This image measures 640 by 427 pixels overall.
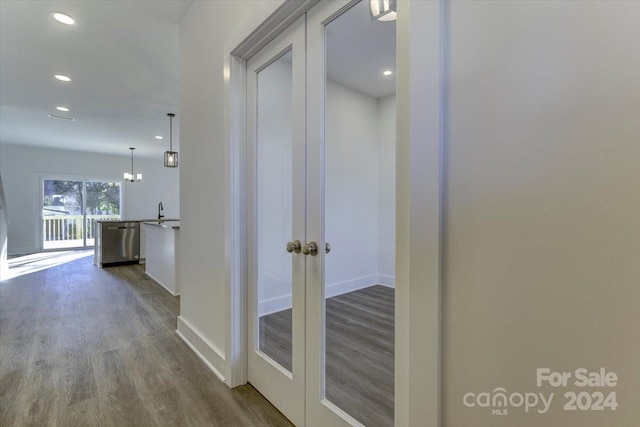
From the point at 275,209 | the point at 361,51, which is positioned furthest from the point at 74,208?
the point at 361,51

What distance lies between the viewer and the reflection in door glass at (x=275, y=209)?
1.69m

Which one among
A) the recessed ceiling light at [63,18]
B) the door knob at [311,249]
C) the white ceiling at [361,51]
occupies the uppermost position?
the recessed ceiling light at [63,18]

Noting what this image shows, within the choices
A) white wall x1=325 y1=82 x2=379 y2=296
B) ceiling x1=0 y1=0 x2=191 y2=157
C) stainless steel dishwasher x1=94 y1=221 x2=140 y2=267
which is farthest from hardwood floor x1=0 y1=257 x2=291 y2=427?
ceiling x1=0 y1=0 x2=191 y2=157

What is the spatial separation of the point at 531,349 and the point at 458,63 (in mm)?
745

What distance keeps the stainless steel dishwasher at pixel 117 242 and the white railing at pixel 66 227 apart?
8.30 feet

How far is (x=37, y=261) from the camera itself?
648 centimetres

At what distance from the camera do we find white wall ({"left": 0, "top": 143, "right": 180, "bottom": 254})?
757cm

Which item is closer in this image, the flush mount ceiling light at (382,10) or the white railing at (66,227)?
the flush mount ceiling light at (382,10)

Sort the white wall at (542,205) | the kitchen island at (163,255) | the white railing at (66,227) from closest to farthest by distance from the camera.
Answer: the white wall at (542,205), the kitchen island at (163,255), the white railing at (66,227)

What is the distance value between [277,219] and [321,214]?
42 centimetres

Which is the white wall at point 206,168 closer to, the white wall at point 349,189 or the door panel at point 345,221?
the door panel at point 345,221

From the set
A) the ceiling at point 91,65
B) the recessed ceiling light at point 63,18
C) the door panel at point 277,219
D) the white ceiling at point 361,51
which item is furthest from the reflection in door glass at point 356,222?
the recessed ceiling light at point 63,18

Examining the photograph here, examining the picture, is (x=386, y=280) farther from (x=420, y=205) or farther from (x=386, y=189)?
(x=420, y=205)

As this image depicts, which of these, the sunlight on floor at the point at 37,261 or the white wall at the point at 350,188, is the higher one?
the white wall at the point at 350,188
